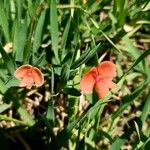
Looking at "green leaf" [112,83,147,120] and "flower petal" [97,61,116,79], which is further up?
"flower petal" [97,61,116,79]

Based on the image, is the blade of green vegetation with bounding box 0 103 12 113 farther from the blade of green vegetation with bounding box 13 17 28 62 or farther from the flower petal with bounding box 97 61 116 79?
the flower petal with bounding box 97 61 116 79

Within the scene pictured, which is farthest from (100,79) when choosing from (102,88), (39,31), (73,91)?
(39,31)

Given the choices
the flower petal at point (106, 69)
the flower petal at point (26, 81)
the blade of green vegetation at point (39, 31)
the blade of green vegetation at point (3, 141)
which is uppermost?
the blade of green vegetation at point (39, 31)

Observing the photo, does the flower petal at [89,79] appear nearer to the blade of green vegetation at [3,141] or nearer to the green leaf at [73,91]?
the green leaf at [73,91]

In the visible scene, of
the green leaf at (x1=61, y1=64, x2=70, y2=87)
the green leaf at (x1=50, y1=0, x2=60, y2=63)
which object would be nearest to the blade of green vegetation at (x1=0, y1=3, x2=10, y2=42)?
the green leaf at (x1=50, y1=0, x2=60, y2=63)

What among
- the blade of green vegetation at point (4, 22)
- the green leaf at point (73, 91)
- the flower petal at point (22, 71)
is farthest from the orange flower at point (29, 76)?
the blade of green vegetation at point (4, 22)

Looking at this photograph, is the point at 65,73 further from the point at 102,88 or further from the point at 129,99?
the point at 129,99

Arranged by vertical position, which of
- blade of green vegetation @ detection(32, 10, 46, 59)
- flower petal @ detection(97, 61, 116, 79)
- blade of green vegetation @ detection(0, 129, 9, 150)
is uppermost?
blade of green vegetation @ detection(32, 10, 46, 59)

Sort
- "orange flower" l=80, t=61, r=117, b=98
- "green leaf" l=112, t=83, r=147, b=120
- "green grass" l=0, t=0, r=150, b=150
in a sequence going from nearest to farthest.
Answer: "orange flower" l=80, t=61, r=117, b=98
"green grass" l=0, t=0, r=150, b=150
"green leaf" l=112, t=83, r=147, b=120
